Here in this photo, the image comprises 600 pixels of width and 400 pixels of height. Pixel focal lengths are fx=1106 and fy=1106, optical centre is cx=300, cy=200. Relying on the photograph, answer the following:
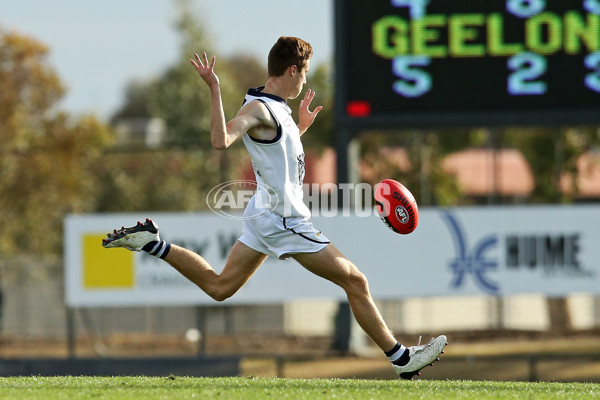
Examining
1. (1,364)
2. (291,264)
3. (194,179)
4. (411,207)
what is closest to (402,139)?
(194,179)

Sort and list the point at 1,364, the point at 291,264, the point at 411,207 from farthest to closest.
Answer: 1. the point at 291,264
2. the point at 1,364
3. the point at 411,207

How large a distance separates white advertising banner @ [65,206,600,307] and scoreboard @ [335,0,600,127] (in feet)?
4.60

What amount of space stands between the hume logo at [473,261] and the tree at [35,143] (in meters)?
8.44

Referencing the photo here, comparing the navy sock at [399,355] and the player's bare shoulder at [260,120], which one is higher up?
the player's bare shoulder at [260,120]

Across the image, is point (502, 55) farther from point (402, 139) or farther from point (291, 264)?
point (402, 139)

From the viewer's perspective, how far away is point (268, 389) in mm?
6871

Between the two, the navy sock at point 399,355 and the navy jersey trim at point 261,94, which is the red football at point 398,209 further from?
the navy jersey trim at point 261,94

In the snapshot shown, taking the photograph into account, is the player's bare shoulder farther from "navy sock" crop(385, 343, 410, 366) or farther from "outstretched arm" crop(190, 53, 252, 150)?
"navy sock" crop(385, 343, 410, 366)

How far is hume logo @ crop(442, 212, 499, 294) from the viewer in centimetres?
1458

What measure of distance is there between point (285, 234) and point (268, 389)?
38.2 inches

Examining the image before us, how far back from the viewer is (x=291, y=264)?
48.7ft

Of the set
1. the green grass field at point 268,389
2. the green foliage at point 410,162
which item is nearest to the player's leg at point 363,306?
the green grass field at point 268,389

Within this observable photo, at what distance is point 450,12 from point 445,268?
3.36m

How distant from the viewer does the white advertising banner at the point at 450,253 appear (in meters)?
14.6
